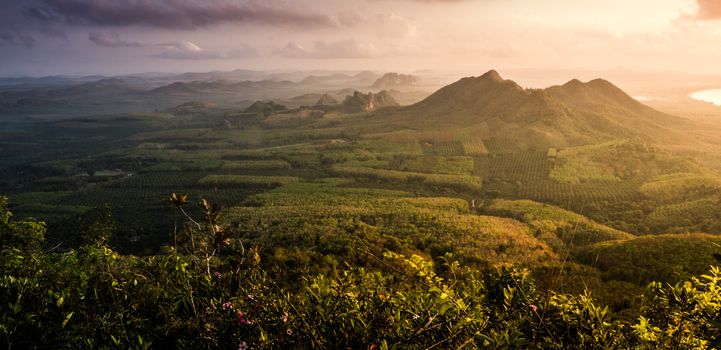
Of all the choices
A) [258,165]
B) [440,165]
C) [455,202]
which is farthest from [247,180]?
[455,202]

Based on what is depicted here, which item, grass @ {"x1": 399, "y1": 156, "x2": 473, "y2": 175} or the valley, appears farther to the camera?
grass @ {"x1": 399, "y1": 156, "x2": 473, "y2": 175}

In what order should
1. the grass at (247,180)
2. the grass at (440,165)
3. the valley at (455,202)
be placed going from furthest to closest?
the grass at (440,165), the grass at (247,180), the valley at (455,202)

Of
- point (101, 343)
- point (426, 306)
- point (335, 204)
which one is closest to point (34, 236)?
point (101, 343)

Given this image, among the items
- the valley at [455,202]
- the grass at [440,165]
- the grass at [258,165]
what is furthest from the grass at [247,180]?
the grass at [440,165]

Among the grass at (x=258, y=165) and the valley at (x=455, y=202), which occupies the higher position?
the valley at (x=455, y=202)

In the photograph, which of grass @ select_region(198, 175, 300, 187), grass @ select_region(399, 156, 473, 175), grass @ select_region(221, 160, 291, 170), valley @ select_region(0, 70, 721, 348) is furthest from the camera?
grass @ select_region(221, 160, 291, 170)

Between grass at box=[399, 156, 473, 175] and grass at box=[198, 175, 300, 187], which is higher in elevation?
grass at box=[399, 156, 473, 175]

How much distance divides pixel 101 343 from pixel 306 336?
14.7 feet

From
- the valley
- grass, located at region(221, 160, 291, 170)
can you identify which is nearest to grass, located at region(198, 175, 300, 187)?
the valley

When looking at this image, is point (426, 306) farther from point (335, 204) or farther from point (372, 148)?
point (372, 148)

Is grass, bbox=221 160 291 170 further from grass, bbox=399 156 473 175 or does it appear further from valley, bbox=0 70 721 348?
grass, bbox=399 156 473 175

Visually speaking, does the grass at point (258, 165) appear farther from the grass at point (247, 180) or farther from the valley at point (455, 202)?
the grass at point (247, 180)

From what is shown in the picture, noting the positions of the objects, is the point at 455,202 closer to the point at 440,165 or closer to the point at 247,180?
the point at 440,165

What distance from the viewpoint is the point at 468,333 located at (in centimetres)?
821
